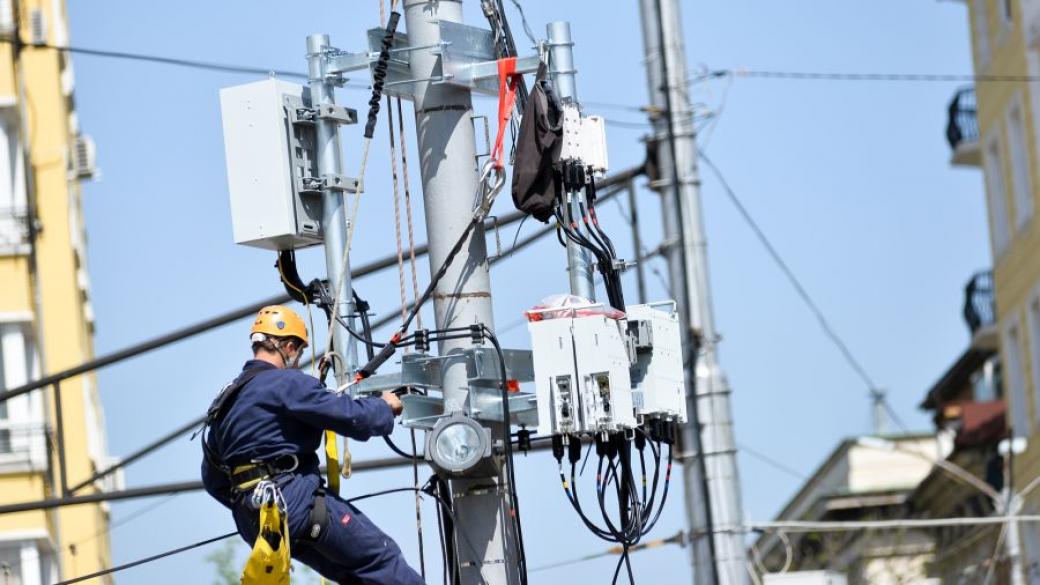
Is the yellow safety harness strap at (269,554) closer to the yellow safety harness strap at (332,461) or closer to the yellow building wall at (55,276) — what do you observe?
the yellow safety harness strap at (332,461)

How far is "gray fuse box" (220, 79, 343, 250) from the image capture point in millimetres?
12602

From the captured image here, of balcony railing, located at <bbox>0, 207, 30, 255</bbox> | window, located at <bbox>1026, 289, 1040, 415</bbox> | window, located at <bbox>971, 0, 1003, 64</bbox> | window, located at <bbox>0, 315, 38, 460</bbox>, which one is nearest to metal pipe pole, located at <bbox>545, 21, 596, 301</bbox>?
window, located at <bbox>0, 315, 38, 460</bbox>

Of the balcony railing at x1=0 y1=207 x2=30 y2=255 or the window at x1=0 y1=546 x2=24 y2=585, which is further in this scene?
the balcony railing at x1=0 y1=207 x2=30 y2=255

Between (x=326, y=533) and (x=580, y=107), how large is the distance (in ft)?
8.29

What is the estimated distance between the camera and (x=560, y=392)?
39.1ft

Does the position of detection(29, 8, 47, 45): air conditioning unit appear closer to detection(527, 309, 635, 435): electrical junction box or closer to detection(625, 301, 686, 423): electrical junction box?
detection(625, 301, 686, 423): electrical junction box

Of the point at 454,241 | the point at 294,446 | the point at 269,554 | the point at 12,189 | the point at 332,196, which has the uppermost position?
the point at 12,189

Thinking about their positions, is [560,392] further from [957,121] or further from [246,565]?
[957,121]

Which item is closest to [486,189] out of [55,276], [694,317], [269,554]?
[269,554]

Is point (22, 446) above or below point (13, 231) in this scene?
below

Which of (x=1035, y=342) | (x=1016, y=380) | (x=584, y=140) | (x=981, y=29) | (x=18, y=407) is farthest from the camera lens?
(x=981, y=29)

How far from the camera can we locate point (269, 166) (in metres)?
12.6

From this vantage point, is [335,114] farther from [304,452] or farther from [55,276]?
[55,276]

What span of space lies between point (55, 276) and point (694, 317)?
2349 centimetres
